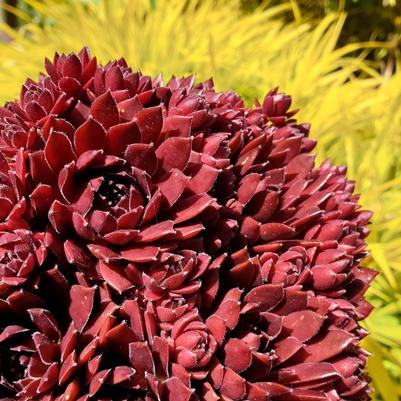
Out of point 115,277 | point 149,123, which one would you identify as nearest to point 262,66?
point 149,123

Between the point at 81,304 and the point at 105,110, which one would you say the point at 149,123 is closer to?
the point at 105,110

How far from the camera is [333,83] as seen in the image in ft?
5.50

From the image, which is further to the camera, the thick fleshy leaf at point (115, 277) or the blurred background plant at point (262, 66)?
the blurred background plant at point (262, 66)

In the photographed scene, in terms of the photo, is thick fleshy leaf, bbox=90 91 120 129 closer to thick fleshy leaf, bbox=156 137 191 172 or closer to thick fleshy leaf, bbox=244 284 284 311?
thick fleshy leaf, bbox=156 137 191 172

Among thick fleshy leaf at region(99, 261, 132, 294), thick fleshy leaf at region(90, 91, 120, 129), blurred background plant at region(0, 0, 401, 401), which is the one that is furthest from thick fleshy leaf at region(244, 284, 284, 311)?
blurred background plant at region(0, 0, 401, 401)

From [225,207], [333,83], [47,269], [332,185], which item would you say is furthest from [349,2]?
[47,269]

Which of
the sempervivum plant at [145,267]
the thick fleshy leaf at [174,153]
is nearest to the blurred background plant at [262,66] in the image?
the sempervivum plant at [145,267]

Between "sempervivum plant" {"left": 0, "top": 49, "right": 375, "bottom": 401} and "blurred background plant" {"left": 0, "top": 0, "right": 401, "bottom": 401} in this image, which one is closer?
"sempervivum plant" {"left": 0, "top": 49, "right": 375, "bottom": 401}

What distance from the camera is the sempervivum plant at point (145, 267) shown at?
605mm

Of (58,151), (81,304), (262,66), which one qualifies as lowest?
(81,304)

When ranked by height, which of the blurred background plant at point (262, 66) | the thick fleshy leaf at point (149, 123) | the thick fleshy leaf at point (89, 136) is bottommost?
the thick fleshy leaf at point (89, 136)

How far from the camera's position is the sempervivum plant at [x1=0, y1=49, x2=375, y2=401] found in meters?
0.60

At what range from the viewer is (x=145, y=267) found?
2.08ft

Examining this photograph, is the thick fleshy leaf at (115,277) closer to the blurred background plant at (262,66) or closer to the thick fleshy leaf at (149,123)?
the thick fleshy leaf at (149,123)
